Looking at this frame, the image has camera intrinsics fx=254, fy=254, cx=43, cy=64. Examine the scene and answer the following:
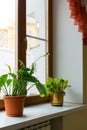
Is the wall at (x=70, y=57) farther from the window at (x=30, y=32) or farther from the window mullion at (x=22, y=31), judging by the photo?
the window mullion at (x=22, y=31)

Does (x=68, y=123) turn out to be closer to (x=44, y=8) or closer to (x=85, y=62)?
(x=85, y=62)

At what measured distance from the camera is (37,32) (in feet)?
8.34

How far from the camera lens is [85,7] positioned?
8.20 feet

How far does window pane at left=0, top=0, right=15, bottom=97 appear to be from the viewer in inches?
81.6

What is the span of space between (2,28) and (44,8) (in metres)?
0.72

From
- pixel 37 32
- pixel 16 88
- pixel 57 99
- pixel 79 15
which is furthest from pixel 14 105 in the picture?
pixel 79 15

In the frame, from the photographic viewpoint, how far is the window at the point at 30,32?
2.19 m

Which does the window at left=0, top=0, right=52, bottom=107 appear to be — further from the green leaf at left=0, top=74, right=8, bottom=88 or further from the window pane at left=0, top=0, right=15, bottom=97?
the green leaf at left=0, top=74, right=8, bottom=88

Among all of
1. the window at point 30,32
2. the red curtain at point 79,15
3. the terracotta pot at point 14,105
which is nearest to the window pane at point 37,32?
the window at point 30,32

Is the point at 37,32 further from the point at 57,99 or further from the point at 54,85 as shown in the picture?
the point at 57,99

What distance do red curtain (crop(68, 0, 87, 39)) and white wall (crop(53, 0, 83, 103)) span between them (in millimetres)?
115

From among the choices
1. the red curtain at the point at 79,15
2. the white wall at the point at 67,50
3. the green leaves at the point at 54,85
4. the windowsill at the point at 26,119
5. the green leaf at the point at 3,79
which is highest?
the red curtain at the point at 79,15

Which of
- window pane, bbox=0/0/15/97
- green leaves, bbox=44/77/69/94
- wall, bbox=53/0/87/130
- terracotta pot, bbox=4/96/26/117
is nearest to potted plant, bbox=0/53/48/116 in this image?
terracotta pot, bbox=4/96/26/117

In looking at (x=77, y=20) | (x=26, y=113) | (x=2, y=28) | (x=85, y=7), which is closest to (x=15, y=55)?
(x=2, y=28)
